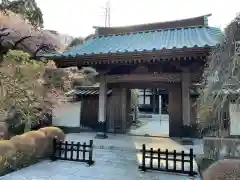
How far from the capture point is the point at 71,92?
11688 mm

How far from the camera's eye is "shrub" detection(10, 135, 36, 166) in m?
6.05

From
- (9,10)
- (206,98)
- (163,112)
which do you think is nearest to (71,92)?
(9,10)

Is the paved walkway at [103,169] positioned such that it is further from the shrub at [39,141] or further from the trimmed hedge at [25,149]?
the shrub at [39,141]

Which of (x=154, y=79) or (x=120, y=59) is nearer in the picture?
(x=120, y=59)

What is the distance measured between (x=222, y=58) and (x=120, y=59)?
17.4 ft

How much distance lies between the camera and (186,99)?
873 centimetres

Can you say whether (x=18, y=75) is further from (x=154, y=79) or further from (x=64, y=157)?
(x=154, y=79)

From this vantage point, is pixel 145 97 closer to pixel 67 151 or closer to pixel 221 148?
pixel 67 151

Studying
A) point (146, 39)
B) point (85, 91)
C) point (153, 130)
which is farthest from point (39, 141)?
point (153, 130)

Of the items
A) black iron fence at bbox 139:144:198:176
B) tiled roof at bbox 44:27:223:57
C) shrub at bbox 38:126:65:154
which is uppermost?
tiled roof at bbox 44:27:223:57

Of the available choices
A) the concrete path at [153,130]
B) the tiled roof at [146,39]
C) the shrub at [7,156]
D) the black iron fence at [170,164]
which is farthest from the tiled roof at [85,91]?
the shrub at [7,156]

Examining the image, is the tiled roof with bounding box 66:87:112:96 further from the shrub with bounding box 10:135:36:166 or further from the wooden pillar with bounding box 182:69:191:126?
the shrub with bounding box 10:135:36:166

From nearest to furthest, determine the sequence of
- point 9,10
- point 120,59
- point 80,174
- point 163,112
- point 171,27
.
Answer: point 80,174 < point 120,59 < point 171,27 < point 9,10 < point 163,112

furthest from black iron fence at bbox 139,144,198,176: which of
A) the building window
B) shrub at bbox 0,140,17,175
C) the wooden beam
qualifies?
the building window
